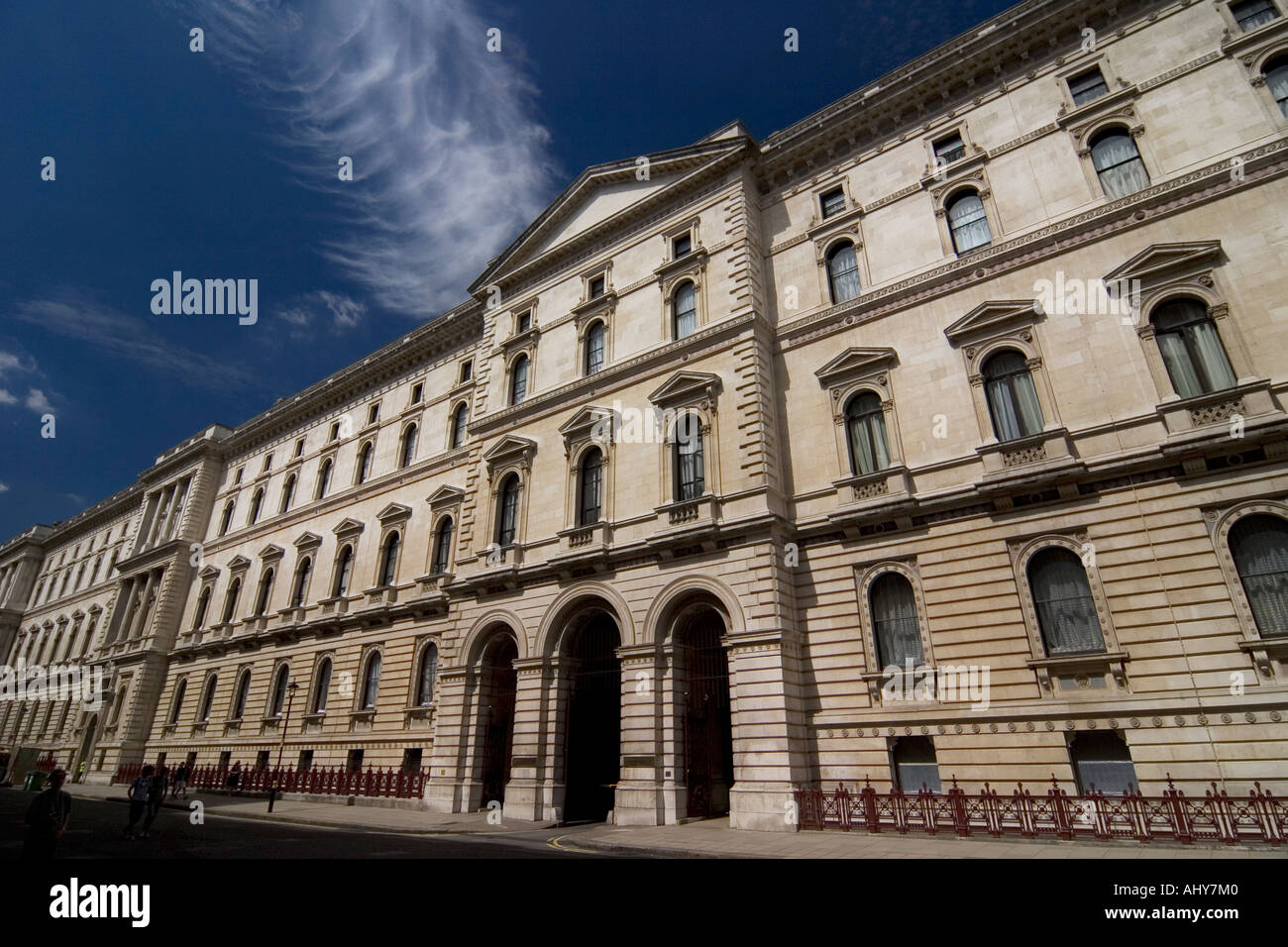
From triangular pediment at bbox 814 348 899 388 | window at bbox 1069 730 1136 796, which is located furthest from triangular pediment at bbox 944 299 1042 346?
window at bbox 1069 730 1136 796

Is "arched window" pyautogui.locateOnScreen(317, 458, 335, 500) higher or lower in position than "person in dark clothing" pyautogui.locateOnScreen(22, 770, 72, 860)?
higher

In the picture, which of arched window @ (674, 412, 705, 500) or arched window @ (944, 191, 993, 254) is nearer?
arched window @ (944, 191, 993, 254)

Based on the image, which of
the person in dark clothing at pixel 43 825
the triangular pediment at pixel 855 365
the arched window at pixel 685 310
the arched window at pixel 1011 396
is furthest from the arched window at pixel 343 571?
the arched window at pixel 1011 396

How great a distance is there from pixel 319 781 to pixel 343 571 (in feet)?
33.9

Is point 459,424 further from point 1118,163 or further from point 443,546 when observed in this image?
point 1118,163

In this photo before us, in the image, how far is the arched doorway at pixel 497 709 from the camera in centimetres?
2402

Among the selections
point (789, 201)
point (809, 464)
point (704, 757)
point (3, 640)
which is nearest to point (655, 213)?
point (789, 201)

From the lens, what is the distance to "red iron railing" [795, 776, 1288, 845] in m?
11.9

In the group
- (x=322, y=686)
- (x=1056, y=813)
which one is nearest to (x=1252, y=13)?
(x=1056, y=813)

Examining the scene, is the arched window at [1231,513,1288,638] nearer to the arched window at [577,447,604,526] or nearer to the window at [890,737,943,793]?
the window at [890,737,943,793]

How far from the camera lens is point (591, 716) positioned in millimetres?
23328

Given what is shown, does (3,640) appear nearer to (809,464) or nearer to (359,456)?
(359,456)

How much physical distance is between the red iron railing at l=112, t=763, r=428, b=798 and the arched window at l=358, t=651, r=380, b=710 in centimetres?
281

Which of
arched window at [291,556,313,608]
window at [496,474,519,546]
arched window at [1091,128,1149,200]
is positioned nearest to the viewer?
arched window at [1091,128,1149,200]
